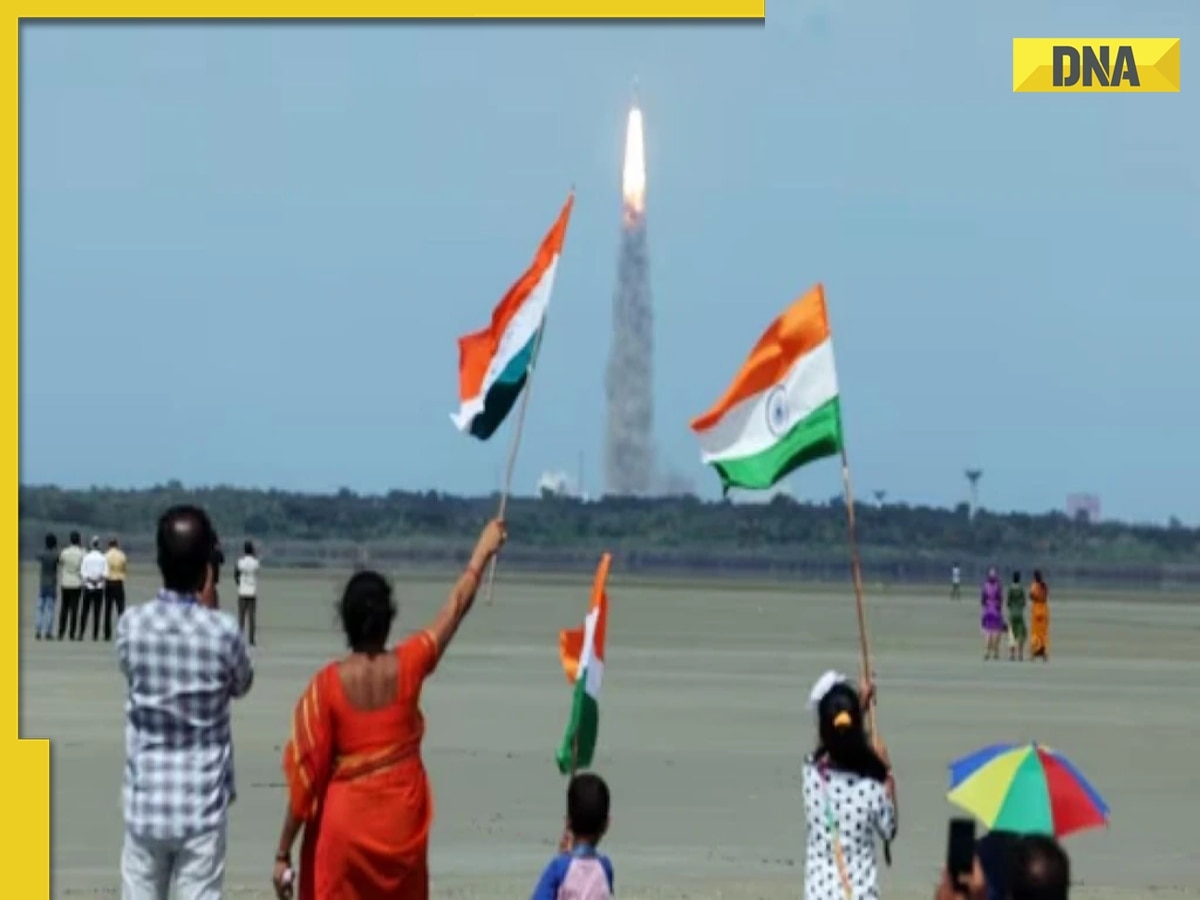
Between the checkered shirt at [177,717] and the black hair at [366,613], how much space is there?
13.9 inches

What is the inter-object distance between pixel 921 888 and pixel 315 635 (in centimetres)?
3298

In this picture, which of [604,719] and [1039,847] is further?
[604,719]

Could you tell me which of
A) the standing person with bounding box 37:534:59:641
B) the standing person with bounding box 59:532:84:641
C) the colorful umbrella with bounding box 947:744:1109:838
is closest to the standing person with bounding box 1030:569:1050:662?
the standing person with bounding box 59:532:84:641

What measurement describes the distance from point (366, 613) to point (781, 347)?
2.39 metres

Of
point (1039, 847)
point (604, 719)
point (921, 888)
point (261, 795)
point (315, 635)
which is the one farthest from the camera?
point (315, 635)

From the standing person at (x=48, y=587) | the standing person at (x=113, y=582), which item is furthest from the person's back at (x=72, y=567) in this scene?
the standing person at (x=113, y=582)

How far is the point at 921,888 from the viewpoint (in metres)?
15.6

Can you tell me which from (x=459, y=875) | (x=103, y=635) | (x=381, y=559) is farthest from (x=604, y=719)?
(x=381, y=559)

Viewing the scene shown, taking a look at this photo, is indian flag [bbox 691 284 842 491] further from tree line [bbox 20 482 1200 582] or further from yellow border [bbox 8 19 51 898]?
tree line [bbox 20 482 1200 582]

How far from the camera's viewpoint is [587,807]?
9.92 meters

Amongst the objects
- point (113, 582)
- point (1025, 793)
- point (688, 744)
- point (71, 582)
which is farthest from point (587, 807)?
point (113, 582)

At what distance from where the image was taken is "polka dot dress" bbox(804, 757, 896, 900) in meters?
9.98

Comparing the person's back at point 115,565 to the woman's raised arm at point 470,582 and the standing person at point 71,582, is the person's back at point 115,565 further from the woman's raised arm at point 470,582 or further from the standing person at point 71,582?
the woman's raised arm at point 470,582

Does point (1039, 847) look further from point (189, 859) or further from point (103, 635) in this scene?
point (103, 635)
